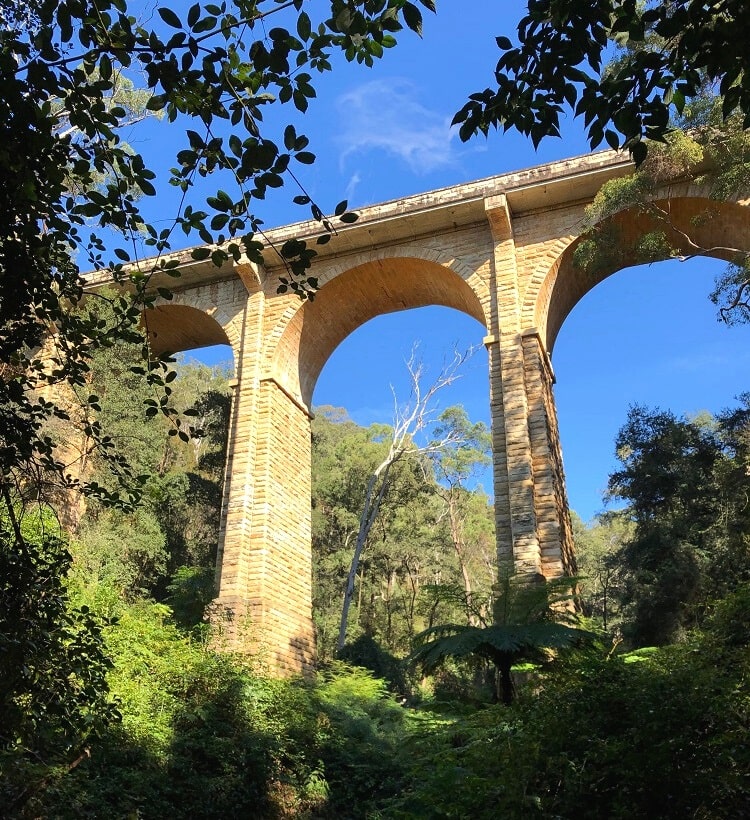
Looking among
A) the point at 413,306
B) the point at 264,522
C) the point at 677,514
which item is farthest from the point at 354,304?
the point at 677,514

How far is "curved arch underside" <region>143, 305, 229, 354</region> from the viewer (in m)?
14.2

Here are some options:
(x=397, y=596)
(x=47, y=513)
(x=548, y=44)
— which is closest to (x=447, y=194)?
(x=47, y=513)

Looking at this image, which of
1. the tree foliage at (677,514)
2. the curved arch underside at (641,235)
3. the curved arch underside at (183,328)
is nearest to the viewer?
the curved arch underside at (641,235)

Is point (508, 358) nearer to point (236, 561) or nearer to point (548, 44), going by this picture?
point (236, 561)

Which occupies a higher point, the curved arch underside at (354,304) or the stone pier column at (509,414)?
the curved arch underside at (354,304)

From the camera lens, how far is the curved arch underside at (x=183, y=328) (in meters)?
14.2

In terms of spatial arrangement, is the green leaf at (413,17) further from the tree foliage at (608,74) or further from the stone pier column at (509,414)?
Result: the stone pier column at (509,414)

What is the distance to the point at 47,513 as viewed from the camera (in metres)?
10.1

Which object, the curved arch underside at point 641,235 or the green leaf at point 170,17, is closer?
the green leaf at point 170,17

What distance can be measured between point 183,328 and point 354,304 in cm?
376

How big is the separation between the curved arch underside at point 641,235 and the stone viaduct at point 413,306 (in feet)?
0.12

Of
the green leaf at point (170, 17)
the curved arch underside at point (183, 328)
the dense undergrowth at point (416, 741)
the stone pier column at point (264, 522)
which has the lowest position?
the dense undergrowth at point (416, 741)

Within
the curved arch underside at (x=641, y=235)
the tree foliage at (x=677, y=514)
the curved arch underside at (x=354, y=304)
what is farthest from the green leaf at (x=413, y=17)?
the tree foliage at (x=677, y=514)

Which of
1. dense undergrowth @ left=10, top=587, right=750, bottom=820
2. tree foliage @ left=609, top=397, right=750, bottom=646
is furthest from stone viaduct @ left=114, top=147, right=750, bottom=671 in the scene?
tree foliage @ left=609, top=397, right=750, bottom=646
